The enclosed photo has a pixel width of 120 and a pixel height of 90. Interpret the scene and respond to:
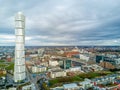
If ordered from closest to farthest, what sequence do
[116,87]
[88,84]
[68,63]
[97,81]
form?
[116,87] → [88,84] → [97,81] → [68,63]

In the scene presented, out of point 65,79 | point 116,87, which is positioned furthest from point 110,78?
point 65,79

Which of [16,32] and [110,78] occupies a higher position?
[16,32]

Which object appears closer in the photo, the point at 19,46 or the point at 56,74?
the point at 19,46

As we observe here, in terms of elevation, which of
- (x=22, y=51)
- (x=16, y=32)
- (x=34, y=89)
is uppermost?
(x=16, y=32)

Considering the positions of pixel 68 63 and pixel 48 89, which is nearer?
pixel 48 89

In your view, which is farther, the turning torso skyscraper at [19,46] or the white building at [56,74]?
the white building at [56,74]

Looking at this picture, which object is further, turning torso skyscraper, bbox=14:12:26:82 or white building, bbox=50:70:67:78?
white building, bbox=50:70:67:78

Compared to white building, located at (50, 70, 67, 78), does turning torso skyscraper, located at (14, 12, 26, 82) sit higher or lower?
higher

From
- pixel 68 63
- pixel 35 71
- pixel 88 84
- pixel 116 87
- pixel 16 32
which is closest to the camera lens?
pixel 116 87

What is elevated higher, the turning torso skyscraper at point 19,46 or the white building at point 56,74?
the turning torso skyscraper at point 19,46

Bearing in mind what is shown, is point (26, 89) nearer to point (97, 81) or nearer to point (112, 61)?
point (97, 81)

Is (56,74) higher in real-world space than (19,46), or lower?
lower
